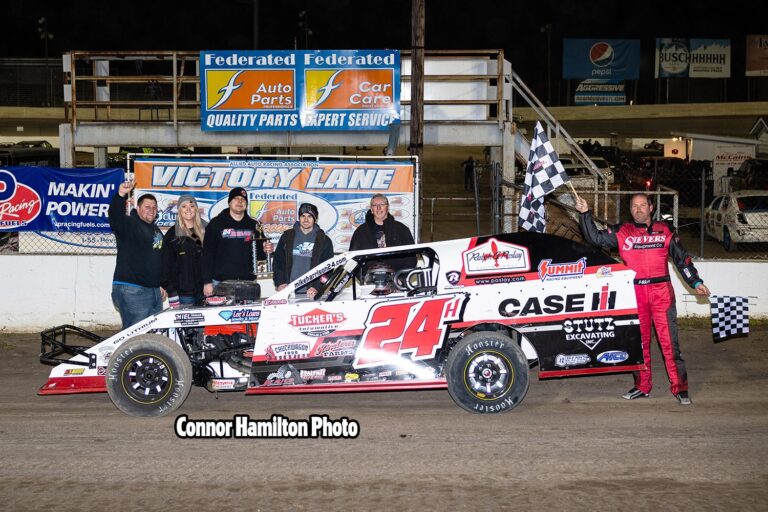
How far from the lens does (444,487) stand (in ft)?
18.8

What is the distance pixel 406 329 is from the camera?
7.51m

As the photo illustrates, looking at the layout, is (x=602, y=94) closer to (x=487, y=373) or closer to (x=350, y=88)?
(x=350, y=88)

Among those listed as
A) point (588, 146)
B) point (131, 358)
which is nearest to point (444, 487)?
point (131, 358)

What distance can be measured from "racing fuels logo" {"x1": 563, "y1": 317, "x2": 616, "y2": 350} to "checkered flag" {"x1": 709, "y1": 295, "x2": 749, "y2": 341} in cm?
197

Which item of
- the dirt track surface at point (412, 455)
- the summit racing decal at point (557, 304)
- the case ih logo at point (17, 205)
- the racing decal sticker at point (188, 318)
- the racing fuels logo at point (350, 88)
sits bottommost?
the dirt track surface at point (412, 455)

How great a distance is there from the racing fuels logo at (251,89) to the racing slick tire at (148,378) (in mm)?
8446

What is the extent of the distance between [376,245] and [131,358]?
3.10 metres

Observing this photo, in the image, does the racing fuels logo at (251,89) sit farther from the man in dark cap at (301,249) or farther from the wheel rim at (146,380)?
the wheel rim at (146,380)

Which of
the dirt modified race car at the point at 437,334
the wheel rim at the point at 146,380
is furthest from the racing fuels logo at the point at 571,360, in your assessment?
the wheel rim at the point at 146,380

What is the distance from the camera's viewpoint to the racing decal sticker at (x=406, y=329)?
24.6 ft

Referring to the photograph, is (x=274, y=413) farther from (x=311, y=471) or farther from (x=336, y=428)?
(x=311, y=471)

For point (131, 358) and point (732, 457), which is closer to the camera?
point (732, 457)

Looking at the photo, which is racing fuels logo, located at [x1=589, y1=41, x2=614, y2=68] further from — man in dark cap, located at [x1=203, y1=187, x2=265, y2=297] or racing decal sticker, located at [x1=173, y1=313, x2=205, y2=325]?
racing decal sticker, located at [x1=173, y1=313, x2=205, y2=325]

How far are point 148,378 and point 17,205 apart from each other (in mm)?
5807
